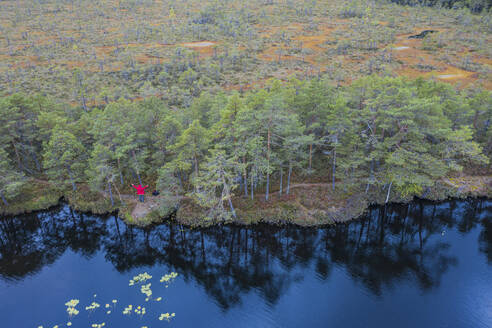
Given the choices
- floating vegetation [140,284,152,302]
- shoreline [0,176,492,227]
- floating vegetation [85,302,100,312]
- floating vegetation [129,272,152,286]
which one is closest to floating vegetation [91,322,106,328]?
floating vegetation [85,302,100,312]

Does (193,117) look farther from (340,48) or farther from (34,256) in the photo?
(340,48)

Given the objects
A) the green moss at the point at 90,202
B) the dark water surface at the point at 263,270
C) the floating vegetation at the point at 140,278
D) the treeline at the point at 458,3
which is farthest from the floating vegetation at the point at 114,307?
the treeline at the point at 458,3

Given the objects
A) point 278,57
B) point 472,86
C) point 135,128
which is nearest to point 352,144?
point 135,128

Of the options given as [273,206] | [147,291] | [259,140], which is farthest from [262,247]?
[147,291]

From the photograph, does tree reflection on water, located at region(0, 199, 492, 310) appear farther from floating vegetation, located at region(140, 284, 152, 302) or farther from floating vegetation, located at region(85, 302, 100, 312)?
floating vegetation, located at region(85, 302, 100, 312)

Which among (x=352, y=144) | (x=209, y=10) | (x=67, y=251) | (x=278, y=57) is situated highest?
(x=209, y=10)

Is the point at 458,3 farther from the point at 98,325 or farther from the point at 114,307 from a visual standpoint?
the point at 98,325
